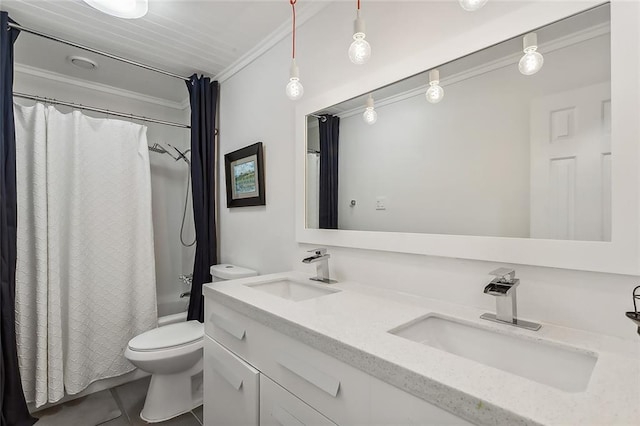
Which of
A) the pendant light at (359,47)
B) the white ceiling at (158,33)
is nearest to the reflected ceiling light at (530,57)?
the pendant light at (359,47)

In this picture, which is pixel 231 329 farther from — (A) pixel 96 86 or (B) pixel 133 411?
(A) pixel 96 86

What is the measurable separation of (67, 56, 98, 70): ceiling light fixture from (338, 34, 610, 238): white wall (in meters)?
2.08

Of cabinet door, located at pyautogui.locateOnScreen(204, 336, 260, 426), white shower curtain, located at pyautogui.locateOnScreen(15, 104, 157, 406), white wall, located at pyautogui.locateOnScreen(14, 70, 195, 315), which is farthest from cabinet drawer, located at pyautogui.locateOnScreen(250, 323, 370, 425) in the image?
white wall, located at pyautogui.locateOnScreen(14, 70, 195, 315)

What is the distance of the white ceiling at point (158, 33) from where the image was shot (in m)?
1.67

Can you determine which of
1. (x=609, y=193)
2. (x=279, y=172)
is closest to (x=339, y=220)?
(x=279, y=172)

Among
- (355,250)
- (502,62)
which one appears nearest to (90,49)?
(355,250)

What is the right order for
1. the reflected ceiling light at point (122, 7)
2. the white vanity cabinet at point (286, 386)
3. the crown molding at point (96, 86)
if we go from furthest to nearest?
the crown molding at point (96, 86)
the reflected ceiling light at point (122, 7)
the white vanity cabinet at point (286, 386)

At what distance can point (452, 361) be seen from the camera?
2.13ft

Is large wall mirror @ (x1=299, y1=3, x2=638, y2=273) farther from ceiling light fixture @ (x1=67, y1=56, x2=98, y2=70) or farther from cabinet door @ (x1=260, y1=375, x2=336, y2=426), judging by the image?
ceiling light fixture @ (x1=67, y1=56, x2=98, y2=70)

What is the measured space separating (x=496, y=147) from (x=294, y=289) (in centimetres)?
110

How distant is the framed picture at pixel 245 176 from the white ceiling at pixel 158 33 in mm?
690

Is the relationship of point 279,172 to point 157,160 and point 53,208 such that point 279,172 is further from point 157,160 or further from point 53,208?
point 157,160

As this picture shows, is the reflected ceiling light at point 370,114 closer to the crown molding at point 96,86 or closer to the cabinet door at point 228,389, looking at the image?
the cabinet door at point 228,389

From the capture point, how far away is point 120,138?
2275 mm
